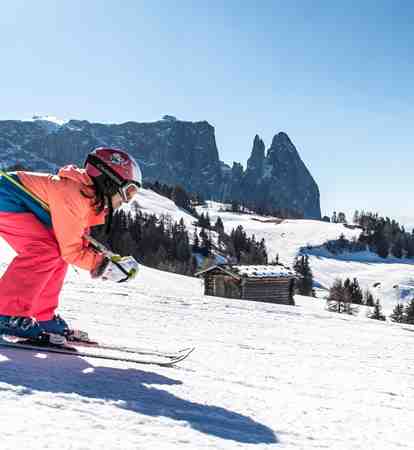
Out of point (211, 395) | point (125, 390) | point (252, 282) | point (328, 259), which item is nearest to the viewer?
point (125, 390)

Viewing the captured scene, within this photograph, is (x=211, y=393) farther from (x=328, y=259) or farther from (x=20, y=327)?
(x=328, y=259)

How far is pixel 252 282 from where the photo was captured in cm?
3594

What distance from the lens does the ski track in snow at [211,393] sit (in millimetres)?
1922

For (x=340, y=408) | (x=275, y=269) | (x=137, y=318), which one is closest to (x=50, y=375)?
(x=340, y=408)

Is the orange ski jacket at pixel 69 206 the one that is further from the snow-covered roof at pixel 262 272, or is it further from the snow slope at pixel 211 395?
the snow-covered roof at pixel 262 272

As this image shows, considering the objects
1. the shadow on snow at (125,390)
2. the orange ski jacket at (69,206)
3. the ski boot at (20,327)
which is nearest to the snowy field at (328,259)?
the orange ski jacket at (69,206)

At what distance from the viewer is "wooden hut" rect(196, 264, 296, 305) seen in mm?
35906

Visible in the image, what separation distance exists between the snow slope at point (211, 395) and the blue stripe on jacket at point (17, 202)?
0.96 meters

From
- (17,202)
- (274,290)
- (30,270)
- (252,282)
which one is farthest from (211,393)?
(274,290)

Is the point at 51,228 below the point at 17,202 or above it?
below

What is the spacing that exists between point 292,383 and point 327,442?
4.42 ft

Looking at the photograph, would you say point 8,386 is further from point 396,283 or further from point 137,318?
point 396,283

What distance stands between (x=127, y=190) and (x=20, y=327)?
49.5 inches

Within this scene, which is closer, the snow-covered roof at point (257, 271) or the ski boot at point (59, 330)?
the ski boot at point (59, 330)
